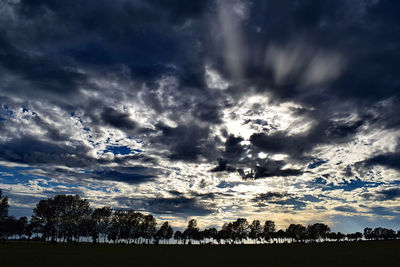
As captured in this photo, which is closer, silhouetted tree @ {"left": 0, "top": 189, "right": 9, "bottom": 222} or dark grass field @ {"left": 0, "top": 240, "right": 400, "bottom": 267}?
dark grass field @ {"left": 0, "top": 240, "right": 400, "bottom": 267}

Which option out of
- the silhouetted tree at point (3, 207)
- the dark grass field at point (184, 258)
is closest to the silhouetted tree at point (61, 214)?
the silhouetted tree at point (3, 207)

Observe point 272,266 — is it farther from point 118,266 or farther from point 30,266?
point 30,266

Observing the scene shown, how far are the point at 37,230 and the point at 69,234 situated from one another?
35.3m

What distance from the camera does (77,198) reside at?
172 m

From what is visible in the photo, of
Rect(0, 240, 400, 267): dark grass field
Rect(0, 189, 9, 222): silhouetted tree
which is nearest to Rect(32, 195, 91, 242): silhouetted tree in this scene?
Rect(0, 189, 9, 222): silhouetted tree

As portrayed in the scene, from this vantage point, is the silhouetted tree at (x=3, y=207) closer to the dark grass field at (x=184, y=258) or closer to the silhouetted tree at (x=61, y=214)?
the silhouetted tree at (x=61, y=214)

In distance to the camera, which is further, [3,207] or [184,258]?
[3,207]

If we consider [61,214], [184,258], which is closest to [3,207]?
[61,214]

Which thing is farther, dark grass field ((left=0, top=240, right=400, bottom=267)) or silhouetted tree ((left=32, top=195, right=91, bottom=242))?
silhouetted tree ((left=32, top=195, right=91, bottom=242))

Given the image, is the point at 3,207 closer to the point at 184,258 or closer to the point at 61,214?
the point at 61,214

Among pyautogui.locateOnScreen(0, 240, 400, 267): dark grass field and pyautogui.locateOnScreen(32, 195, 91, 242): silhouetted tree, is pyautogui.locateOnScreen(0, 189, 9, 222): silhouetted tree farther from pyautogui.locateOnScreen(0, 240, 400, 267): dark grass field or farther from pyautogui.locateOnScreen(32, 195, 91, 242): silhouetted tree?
pyautogui.locateOnScreen(0, 240, 400, 267): dark grass field

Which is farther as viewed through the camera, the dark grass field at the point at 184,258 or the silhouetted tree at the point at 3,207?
the silhouetted tree at the point at 3,207

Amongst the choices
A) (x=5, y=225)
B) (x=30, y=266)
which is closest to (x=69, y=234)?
(x=5, y=225)

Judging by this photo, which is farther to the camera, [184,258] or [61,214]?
[61,214]
